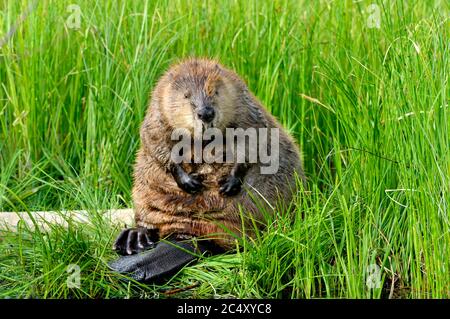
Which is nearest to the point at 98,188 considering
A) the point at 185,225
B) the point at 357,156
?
the point at 185,225

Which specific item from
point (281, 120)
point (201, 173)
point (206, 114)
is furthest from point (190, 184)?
point (281, 120)

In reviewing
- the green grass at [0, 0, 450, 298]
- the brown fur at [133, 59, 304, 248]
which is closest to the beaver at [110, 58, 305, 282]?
the brown fur at [133, 59, 304, 248]

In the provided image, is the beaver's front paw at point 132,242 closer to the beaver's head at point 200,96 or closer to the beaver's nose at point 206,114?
the beaver's head at point 200,96

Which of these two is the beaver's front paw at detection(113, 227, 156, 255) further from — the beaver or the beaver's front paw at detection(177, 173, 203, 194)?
the beaver's front paw at detection(177, 173, 203, 194)

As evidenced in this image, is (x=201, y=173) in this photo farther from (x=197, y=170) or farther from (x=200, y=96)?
(x=200, y=96)

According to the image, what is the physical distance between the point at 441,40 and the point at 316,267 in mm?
1057

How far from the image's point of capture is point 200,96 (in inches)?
156

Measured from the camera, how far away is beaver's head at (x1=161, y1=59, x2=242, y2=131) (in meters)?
3.93

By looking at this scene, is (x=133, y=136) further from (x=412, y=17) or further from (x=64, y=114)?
(x=412, y=17)

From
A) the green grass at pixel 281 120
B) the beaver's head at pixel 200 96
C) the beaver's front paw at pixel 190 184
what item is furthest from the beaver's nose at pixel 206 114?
the green grass at pixel 281 120

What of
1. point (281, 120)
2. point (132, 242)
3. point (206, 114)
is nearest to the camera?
point (206, 114)

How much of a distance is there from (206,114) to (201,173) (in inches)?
14.1

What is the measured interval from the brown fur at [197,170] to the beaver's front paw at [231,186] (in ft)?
0.09

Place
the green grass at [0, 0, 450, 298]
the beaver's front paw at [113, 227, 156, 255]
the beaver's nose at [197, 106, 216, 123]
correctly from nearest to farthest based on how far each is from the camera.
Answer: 1. the green grass at [0, 0, 450, 298]
2. the beaver's nose at [197, 106, 216, 123]
3. the beaver's front paw at [113, 227, 156, 255]
